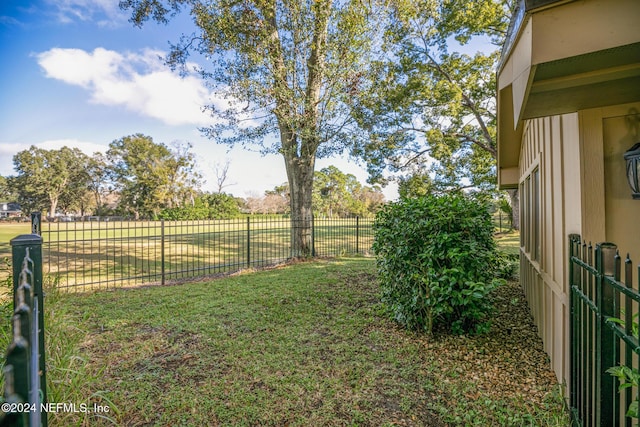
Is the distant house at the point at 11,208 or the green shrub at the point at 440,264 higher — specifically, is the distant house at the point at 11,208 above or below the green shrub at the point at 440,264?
above

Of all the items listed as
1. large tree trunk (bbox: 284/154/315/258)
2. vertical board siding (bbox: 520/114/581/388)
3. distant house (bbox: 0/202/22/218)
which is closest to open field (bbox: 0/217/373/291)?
large tree trunk (bbox: 284/154/315/258)

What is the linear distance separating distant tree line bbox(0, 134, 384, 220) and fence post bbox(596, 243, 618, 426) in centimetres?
2755

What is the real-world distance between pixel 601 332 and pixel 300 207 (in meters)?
8.61

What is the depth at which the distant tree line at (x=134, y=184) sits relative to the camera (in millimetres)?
32125

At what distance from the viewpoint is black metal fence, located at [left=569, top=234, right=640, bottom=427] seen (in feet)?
4.07

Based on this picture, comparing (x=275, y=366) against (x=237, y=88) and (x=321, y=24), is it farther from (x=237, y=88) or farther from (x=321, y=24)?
(x=321, y=24)

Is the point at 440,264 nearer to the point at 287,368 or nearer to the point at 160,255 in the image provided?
the point at 287,368

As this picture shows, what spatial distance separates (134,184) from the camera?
35375 mm


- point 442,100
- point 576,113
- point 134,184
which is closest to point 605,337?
point 576,113

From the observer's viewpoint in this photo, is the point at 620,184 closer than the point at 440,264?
Yes

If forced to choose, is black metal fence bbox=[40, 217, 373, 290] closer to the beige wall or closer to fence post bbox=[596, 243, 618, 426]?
the beige wall

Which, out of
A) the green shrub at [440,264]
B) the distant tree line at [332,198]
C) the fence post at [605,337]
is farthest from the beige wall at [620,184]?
the distant tree line at [332,198]

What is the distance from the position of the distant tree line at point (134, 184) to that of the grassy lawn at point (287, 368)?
81.8 feet

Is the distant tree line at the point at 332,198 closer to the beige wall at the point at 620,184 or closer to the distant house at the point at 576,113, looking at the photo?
the distant house at the point at 576,113
